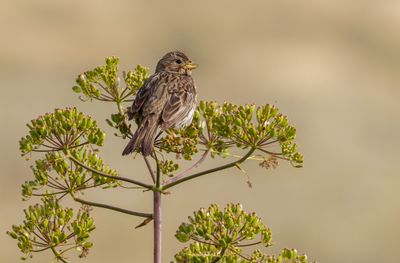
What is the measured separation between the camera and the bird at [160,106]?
12898 millimetres

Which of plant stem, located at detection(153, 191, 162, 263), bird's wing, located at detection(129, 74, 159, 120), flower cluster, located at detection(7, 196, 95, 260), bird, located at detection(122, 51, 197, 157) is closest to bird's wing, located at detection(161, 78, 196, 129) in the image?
bird, located at detection(122, 51, 197, 157)

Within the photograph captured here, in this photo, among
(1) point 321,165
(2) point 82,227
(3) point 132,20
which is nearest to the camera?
(2) point 82,227

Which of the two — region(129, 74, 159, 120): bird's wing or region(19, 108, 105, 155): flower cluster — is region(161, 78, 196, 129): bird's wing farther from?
region(19, 108, 105, 155): flower cluster

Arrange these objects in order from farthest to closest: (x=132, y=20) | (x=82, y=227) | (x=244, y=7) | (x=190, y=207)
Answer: (x=244, y=7) < (x=132, y=20) < (x=190, y=207) < (x=82, y=227)

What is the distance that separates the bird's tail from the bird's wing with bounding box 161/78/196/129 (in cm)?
55

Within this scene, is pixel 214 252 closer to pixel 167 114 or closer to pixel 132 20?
pixel 167 114

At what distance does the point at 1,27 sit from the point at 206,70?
21995 mm

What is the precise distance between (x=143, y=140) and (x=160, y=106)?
1.91 m

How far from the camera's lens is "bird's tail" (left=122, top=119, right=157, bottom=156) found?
12.5 metres

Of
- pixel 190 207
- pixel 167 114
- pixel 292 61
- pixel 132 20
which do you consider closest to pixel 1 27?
pixel 132 20

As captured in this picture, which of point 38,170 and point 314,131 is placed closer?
point 38,170

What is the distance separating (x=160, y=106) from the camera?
47.9 feet

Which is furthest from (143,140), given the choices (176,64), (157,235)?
(176,64)

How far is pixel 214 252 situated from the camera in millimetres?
11945
